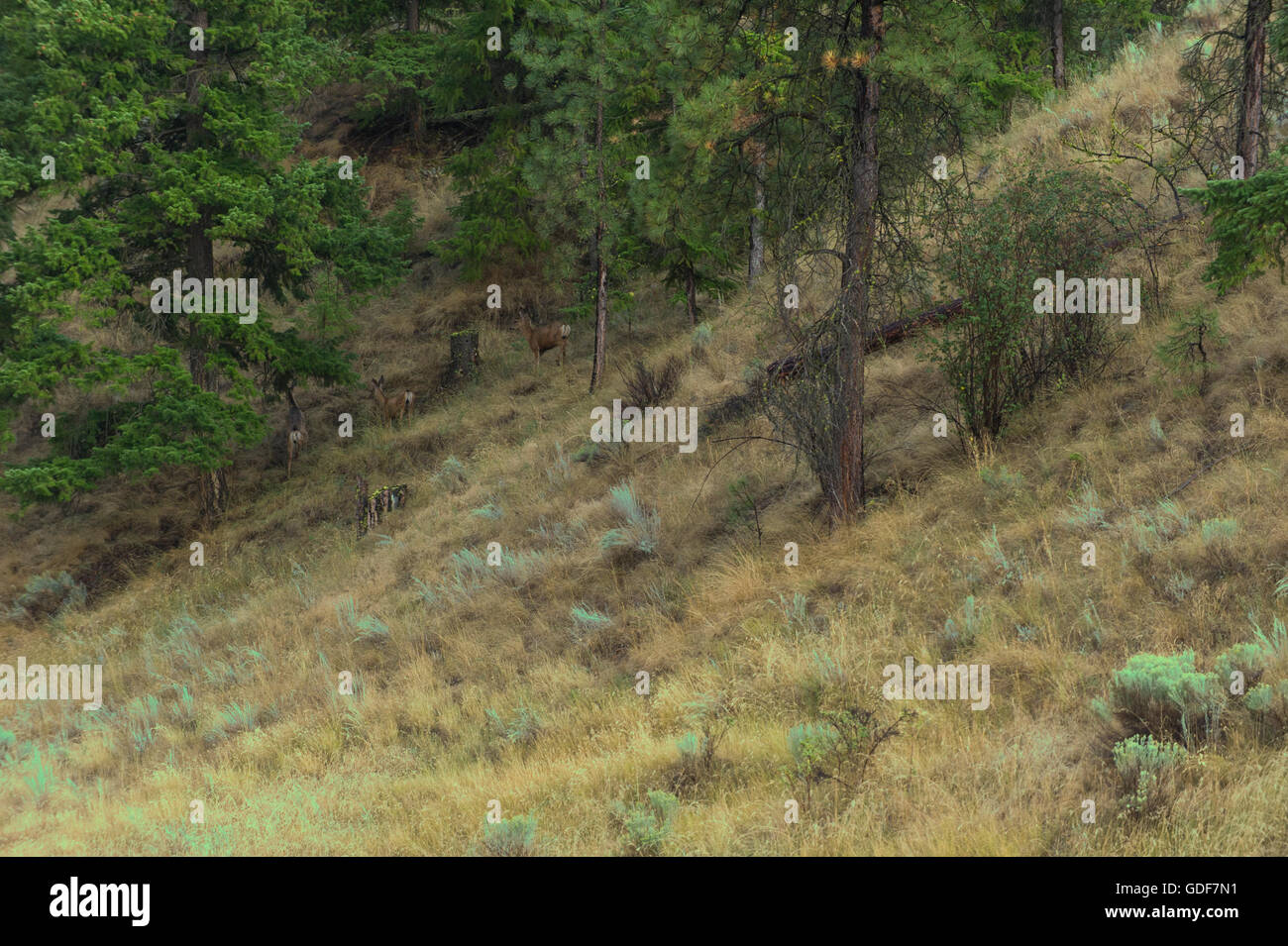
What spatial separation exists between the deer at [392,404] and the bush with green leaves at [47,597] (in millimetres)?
6350

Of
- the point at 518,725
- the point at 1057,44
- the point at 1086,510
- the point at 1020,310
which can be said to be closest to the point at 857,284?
the point at 1020,310

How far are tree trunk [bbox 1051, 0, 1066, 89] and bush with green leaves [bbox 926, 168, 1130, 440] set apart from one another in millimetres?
12193

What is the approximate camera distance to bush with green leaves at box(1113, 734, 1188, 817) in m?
4.61

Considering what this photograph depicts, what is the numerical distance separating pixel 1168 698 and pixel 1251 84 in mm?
7989

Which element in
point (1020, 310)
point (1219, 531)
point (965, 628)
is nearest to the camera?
point (1219, 531)

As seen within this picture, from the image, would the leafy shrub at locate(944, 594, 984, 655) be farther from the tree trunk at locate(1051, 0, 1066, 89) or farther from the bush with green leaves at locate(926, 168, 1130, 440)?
the tree trunk at locate(1051, 0, 1066, 89)

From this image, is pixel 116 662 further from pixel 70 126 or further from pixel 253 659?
pixel 70 126

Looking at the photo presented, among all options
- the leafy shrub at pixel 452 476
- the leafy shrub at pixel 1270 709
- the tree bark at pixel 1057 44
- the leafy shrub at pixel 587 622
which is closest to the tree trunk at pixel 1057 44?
the tree bark at pixel 1057 44

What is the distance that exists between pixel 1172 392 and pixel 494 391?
1335 centimetres

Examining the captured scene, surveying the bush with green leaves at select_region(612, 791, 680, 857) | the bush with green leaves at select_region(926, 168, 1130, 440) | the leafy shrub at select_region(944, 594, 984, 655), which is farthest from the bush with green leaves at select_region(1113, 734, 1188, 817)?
the bush with green leaves at select_region(926, 168, 1130, 440)

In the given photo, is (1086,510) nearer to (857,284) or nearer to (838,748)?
(857,284)

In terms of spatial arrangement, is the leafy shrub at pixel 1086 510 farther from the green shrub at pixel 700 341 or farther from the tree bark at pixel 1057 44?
the tree bark at pixel 1057 44

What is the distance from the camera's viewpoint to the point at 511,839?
18.1 feet

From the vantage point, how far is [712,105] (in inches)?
341
